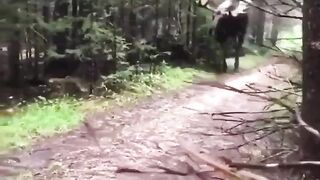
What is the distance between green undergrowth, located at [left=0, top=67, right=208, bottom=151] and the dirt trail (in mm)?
323

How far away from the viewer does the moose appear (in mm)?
16281

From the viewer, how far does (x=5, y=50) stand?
40.4ft

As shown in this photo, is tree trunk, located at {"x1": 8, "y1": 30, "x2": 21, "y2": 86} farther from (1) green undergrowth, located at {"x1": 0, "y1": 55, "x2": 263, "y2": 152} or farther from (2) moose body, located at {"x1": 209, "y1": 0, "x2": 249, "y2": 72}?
(2) moose body, located at {"x1": 209, "y1": 0, "x2": 249, "y2": 72}

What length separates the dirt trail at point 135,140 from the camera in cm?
728

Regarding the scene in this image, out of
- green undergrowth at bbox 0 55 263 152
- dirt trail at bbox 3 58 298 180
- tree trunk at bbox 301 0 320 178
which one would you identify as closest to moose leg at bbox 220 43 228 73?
green undergrowth at bbox 0 55 263 152

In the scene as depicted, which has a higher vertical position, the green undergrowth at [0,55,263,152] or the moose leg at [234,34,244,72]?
the moose leg at [234,34,244,72]

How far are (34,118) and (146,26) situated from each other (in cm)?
766

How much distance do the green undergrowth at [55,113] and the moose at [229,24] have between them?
12.5 ft

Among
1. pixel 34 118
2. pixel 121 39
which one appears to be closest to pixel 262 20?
pixel 121 39

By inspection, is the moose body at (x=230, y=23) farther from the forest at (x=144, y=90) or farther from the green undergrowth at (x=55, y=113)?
the green undergrowth at (x=55, y=113)

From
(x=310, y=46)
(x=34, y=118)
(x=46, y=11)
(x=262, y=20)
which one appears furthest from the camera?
(x=262, y=20)

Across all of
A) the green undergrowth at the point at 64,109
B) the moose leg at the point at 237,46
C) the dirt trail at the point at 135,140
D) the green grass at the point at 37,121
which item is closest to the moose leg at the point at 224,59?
the moose leg at the point at 237,46

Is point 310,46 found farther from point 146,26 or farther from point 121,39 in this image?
point 146,26

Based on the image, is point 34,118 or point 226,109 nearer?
point 34,118
